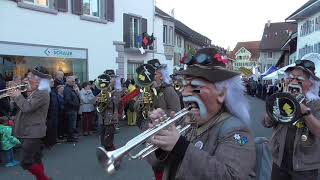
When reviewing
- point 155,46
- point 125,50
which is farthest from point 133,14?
point 155,46

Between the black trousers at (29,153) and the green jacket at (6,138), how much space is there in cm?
232

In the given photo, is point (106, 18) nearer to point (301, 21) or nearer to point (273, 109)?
point (273, 109)

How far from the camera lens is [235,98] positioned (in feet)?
8.16

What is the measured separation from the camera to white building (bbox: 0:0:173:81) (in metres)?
14.0

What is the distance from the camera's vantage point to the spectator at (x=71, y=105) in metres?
10.8

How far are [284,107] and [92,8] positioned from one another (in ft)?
50.7

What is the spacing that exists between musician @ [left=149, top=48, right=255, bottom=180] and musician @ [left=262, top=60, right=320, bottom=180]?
1.68 meters

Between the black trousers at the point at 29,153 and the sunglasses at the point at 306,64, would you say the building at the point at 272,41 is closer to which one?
the black trousers at the point at 29,153

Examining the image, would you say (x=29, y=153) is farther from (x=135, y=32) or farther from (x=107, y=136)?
(x=135, y=32)

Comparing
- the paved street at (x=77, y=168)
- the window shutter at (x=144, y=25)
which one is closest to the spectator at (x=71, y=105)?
the paved street at (x=77, y=168)

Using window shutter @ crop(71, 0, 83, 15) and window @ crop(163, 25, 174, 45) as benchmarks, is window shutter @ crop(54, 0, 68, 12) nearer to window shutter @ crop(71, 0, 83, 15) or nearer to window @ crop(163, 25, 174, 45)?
window shutter @ crop(71, 0, 83, 15)

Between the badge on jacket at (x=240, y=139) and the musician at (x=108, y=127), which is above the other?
the badge on jacket at (x=240, y=139)

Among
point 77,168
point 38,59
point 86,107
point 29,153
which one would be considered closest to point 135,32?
point 38,59

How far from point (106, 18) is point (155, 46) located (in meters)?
6.58
